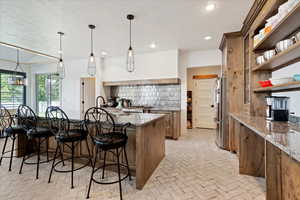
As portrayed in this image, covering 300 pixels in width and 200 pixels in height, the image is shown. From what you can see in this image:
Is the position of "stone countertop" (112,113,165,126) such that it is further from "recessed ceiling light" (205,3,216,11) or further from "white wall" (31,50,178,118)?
"white wall" (31,50,178,118)

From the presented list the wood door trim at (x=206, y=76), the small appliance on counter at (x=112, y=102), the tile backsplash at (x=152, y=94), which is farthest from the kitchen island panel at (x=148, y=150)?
the wood door trim at (x=206, y=76)

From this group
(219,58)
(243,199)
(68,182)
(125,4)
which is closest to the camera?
Result: (243,199)

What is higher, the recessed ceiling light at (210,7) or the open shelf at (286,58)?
the recessed ceiling light at (210,7)

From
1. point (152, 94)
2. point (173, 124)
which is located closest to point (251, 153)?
point (173, 124)

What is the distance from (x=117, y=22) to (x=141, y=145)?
2.44 meters

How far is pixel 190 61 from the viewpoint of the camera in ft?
15.7

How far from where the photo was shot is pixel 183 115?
4.82 meters

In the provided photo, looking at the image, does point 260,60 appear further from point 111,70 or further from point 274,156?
point 111,70

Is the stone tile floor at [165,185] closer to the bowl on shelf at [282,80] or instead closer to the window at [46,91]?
the bowl on shelf at [282,80]

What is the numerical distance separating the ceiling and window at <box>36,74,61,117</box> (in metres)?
2.16

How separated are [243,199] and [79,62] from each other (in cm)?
610

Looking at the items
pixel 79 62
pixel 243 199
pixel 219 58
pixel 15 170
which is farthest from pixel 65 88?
pixel 243 199

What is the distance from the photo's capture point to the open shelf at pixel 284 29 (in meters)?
1.40

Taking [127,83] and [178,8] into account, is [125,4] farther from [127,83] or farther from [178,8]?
[127,83]
